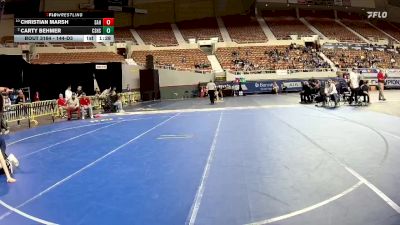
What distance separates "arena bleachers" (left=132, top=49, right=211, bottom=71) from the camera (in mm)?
43000

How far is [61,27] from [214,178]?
469 inches

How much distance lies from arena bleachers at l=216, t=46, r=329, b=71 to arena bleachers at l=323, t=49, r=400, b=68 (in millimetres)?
2011

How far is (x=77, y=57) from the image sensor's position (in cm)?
3734

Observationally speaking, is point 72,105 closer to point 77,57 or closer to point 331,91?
point 331,91

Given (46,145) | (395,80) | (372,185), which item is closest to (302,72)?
(395,80)

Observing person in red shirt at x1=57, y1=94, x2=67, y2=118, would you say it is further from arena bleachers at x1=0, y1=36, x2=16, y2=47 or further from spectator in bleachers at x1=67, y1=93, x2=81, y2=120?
arena bleachers at x1=0, y1=36, x2=16, y2=47

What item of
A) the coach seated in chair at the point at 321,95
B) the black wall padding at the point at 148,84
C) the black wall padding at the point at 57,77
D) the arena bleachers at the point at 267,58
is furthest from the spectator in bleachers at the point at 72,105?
the arena bleachers at the point at 267,58

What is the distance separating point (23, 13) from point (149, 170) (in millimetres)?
11756

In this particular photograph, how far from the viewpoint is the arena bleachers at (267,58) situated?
43938mm

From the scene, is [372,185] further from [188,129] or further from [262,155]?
[188,129]

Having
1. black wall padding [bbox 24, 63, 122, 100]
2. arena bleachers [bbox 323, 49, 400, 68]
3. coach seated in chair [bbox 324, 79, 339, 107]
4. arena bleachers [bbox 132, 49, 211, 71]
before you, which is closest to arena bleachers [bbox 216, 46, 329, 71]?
arena bleachers [bbox 323, 49, 400, 68]

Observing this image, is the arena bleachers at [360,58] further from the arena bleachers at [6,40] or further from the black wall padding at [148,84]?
the arena bleachers at [6,40]

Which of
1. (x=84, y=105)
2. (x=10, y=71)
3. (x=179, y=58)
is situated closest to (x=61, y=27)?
(x=84, y=105)

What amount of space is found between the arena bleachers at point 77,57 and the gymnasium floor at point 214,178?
82.9 feet
